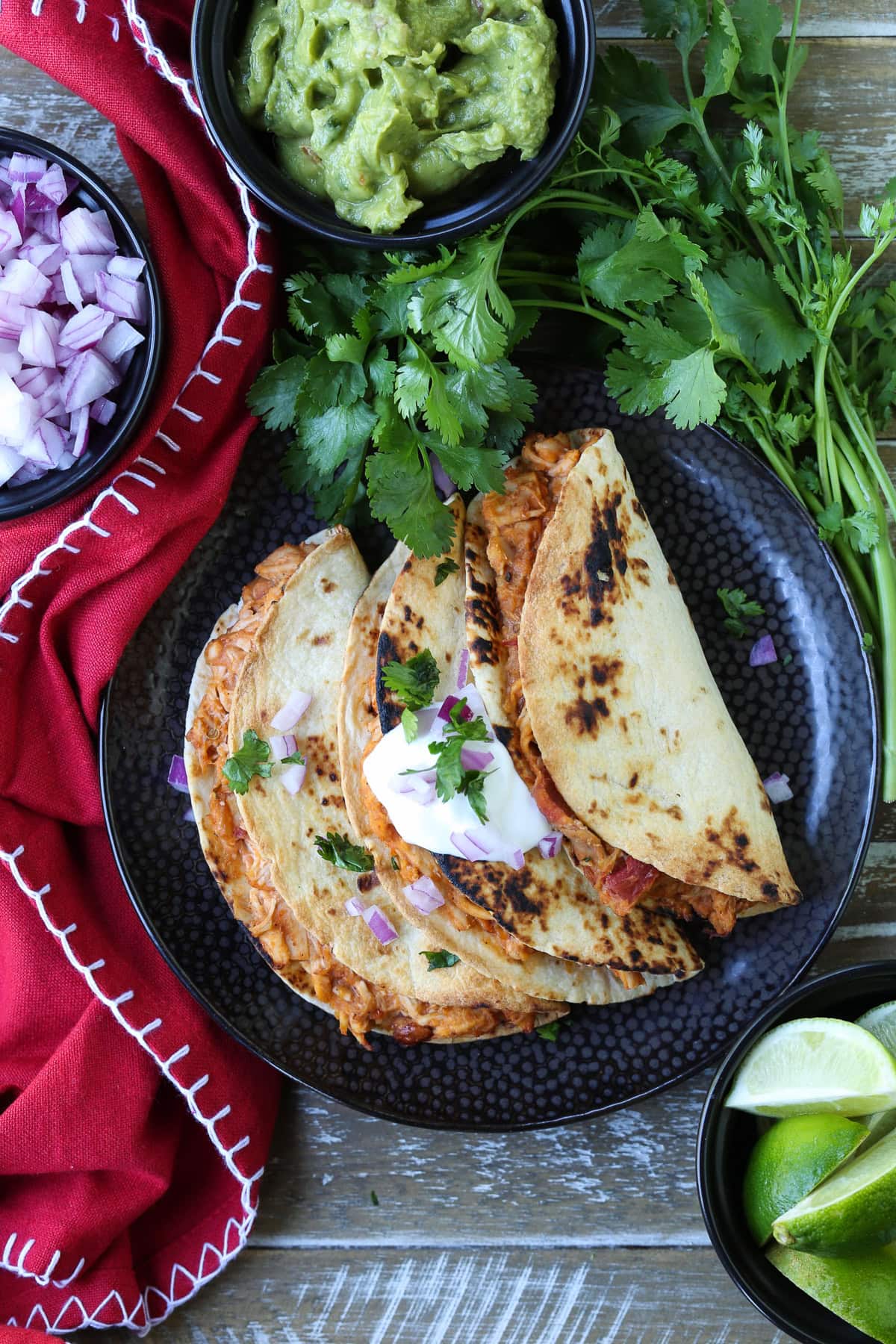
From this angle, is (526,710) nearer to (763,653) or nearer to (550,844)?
(550,844)

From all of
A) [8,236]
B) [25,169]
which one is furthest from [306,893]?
[25,169]

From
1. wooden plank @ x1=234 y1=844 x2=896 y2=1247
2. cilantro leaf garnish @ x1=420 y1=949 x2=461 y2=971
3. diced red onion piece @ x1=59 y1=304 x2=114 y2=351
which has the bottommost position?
wooden plank @ x1=234 y1=844 x2=896 y2=1247

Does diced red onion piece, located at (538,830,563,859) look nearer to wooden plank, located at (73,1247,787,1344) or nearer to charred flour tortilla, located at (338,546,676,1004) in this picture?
charred flour tortilla, located at (338,546,676,1004)

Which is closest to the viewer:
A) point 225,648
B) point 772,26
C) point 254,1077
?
point 772,26

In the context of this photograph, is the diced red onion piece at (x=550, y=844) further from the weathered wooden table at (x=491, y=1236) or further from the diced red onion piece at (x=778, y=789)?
the weathered wooden table at (x=491, y=1236)

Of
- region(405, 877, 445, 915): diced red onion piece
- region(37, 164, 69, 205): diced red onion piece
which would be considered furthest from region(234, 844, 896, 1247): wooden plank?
region(37, 164, 69, 205): diced red onion piece

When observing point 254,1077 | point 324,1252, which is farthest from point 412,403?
point 324,1252

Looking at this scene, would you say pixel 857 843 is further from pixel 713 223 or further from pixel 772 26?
pixel 772 26
